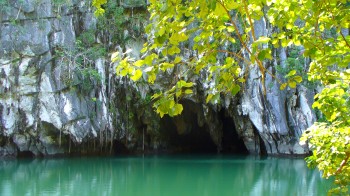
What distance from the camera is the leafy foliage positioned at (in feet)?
5.37

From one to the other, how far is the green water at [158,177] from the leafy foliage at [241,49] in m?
5.58

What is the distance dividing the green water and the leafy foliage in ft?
18.3

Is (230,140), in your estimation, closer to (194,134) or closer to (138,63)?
(194,134)

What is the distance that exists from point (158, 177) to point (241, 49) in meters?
8.20

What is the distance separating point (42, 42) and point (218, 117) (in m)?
6.56

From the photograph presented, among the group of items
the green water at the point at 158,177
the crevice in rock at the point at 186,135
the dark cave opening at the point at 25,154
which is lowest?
the green water at the point at 158,177

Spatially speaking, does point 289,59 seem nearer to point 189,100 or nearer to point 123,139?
point 189,100

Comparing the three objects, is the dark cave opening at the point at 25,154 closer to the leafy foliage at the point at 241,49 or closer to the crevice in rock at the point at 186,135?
the crevice in rock at the point at 186,135

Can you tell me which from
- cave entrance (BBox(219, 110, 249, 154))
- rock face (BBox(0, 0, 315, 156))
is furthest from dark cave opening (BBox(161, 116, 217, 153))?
rock face (BBox(0, 0, 315, 156))

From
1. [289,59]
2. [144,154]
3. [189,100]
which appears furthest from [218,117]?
[289,59]

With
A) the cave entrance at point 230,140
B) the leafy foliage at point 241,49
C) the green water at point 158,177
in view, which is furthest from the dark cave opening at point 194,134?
the leafy foliage at point 241,49

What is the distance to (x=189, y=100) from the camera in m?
14.5

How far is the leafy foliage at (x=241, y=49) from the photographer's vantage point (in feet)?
5.37

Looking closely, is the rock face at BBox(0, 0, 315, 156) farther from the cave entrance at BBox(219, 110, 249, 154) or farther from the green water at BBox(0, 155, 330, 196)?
the cave entrance at BBox(219, 110, 249, 154)
